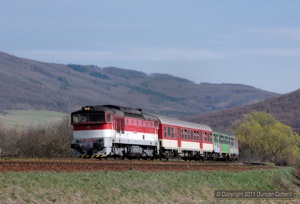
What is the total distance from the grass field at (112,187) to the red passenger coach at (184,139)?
16039 mm

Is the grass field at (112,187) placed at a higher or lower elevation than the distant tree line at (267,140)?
lower

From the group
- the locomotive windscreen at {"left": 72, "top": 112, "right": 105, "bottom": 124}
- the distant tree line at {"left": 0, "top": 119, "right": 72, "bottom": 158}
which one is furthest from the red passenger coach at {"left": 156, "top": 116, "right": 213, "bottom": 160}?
the locomotive windscreen at {"left": 72, "top": 112, "right": 105, "bottom": 124}

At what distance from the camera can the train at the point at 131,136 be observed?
152 ft

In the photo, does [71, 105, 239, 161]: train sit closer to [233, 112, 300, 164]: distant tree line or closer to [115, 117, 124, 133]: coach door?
[115, 117, 124, 133]: coach door

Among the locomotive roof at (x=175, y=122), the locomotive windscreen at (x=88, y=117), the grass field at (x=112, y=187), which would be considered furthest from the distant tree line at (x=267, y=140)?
the grass field at (x=112, y=187)

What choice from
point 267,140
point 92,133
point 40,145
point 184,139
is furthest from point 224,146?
point 267,140

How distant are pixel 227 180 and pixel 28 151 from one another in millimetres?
23735

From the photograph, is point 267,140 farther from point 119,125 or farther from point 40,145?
point 119,125

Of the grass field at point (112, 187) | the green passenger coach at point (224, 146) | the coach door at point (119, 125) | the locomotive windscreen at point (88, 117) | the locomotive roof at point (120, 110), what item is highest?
the locomotive roof at point (120, 110)

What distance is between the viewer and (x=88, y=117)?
47.1 metres

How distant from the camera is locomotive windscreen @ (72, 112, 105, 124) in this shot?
46.5 meters

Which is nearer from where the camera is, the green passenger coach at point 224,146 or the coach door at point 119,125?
the coach door at point 119,125

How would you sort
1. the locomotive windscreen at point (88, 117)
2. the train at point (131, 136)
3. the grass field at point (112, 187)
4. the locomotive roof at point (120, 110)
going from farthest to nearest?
the locomotive roof at point (120, 110)
the locomotive windscreen at point (88, 117)
the train at point (131, 136)
the grass field at point (112, 187)

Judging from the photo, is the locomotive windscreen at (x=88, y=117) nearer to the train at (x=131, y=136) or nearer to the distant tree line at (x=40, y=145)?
the train at (x=131, y=136)
